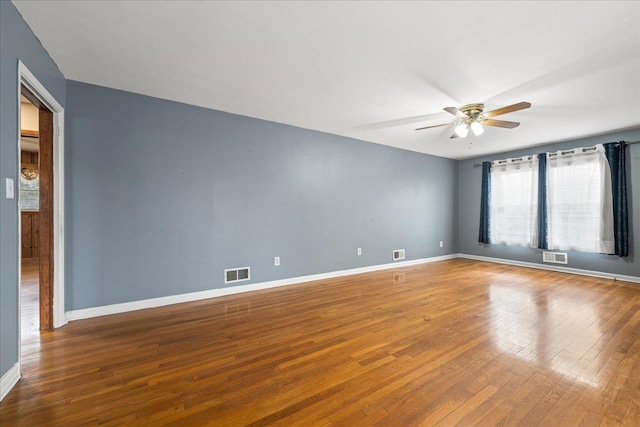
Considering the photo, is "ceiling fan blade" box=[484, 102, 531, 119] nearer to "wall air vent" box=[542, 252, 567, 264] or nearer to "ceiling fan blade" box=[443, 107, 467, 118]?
"ceiling fan blade" box=[443, 107, 467, 118]

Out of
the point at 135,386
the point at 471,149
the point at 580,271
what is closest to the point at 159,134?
the point at 135,386

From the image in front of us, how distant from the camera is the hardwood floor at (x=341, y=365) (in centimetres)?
153

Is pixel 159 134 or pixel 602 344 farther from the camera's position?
pixel 159 134

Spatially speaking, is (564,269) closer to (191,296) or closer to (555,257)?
(555,257)

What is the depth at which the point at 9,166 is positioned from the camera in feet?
5.73

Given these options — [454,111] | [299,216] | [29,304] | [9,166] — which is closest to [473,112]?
[454,111]

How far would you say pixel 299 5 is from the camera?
5.92 ft

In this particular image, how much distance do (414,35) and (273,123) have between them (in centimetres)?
246

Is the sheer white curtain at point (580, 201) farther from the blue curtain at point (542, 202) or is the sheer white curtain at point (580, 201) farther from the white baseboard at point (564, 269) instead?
the white baseboard at point (564, 269)

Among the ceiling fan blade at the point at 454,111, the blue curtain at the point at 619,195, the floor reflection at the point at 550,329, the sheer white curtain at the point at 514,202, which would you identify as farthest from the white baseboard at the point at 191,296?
the blue curtain at the point at 619,195

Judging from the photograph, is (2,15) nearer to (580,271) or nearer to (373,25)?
(373,25)

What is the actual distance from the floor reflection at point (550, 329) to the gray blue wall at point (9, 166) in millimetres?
3542

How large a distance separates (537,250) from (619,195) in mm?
1576

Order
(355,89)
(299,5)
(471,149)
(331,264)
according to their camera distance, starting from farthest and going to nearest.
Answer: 1. (471,149)
2. (331,264)
3. (355,89)
4. (299,5)
